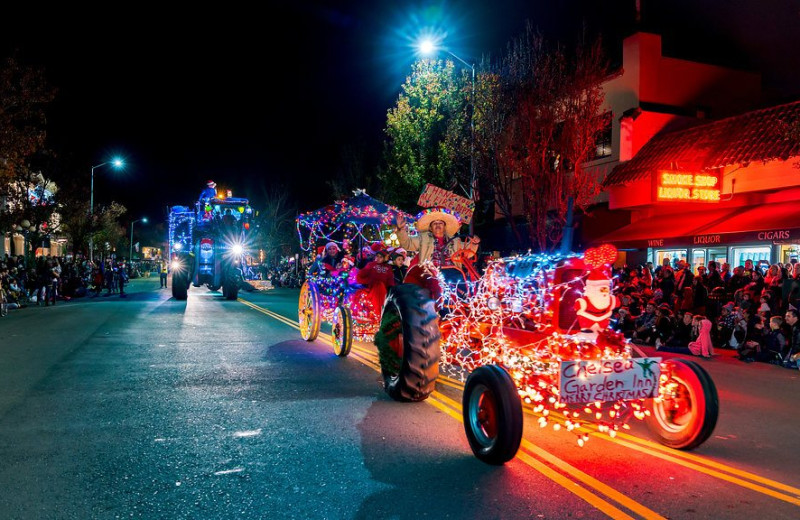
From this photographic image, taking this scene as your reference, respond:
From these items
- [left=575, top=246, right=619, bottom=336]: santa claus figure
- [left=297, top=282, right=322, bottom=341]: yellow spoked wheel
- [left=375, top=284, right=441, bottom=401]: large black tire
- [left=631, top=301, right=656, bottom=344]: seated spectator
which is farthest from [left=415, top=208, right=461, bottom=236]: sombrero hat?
[left=631, top=301, right=656, bottom=344]: seated spectator

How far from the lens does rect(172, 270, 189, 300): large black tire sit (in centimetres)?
2344

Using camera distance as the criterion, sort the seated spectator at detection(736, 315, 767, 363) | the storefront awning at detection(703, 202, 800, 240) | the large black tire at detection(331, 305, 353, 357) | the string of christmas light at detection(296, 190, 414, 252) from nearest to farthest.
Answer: the large black tire at detection(331, 305, 353, 357) → the seated spectator at detection(736, 315, 767, 363) → the string of christmas light at detection(296, 190, 414, 252) → the storefront awning at detection(703, 202, 800, 240)

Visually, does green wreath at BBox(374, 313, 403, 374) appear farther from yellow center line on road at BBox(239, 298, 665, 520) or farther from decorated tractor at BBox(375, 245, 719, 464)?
yellow center line on road at BBox(239, 298, 665, 520)

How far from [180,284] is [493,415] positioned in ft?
69.1

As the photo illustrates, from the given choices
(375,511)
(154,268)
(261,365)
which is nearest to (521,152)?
(261,365)

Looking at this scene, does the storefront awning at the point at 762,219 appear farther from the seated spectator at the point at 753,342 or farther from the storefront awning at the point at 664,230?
the seated spectator at the point at 753,342

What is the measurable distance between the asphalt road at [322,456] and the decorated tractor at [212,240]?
11836mm

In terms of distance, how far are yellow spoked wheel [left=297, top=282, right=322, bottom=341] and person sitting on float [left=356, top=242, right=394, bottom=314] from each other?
8.33ft

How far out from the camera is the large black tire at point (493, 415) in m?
4.61

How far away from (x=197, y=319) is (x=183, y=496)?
41.8 feet

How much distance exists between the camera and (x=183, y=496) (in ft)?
13.8

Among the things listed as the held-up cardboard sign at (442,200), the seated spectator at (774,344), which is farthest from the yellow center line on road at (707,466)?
the seated spectator at (774,344)

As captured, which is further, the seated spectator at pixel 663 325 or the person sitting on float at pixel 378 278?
the seated spectator at pixel 663 325

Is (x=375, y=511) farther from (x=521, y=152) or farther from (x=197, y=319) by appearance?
(x=521, y=152)
